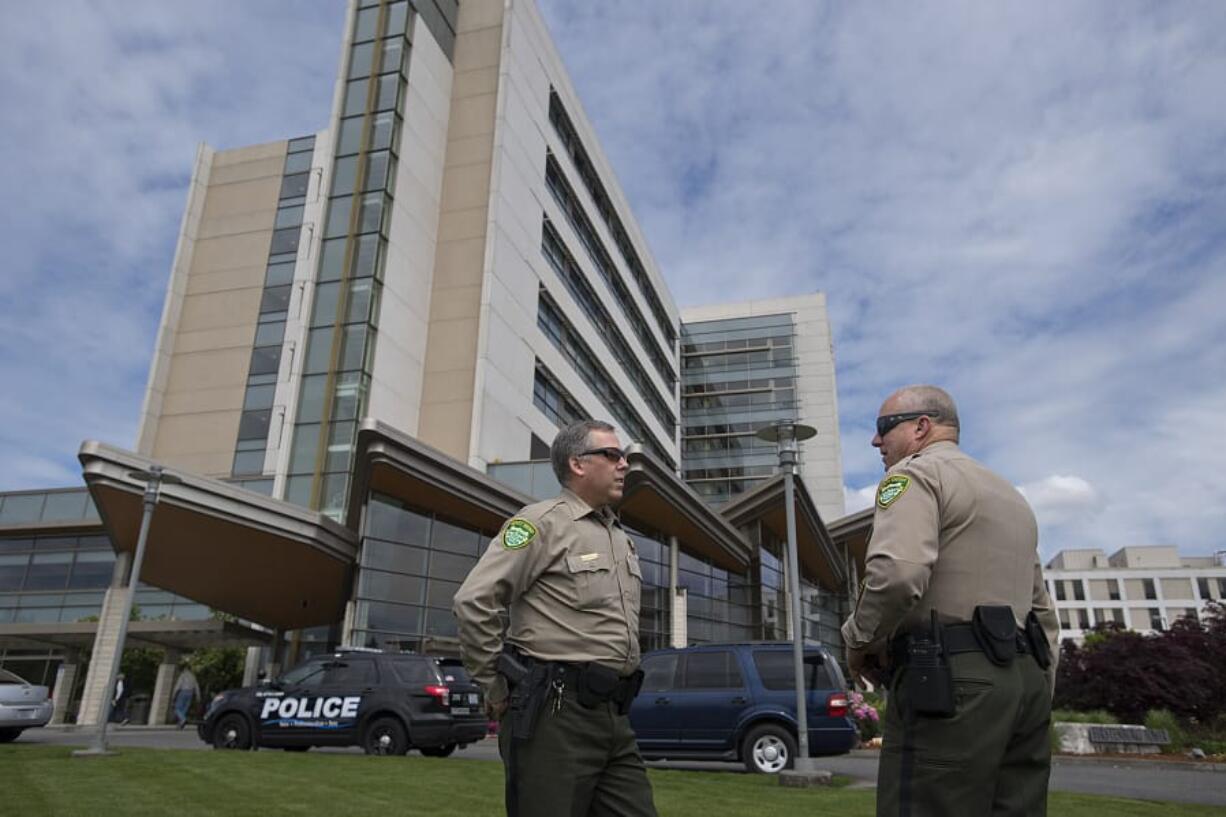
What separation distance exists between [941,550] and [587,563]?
131cm

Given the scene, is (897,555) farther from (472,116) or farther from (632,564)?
(472,116)

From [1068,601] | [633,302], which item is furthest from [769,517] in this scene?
[1068,601]

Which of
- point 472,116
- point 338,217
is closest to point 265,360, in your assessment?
point 338,217

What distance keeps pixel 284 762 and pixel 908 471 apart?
1014 centimetres

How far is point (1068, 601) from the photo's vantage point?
9975 cm

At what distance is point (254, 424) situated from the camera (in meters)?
33.3

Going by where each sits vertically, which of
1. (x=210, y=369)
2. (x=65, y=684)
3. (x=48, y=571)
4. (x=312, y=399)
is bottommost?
(x=65, y=684)

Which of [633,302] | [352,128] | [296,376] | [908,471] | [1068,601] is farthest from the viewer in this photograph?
[1068,601]

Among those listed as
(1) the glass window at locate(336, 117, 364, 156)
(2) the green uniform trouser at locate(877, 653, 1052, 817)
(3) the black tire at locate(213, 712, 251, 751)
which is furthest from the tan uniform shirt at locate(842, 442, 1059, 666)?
(1) the glass window at locate(336, 117, 364, 156)

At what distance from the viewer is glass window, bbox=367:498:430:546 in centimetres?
2062

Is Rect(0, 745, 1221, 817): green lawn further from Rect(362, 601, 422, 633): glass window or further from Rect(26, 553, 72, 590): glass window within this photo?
Rect(26, 553, 72, 590): glass window

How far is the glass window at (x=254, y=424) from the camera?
108 ft

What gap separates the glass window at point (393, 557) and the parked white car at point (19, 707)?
661 centimetres

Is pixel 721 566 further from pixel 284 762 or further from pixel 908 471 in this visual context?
pixel 908 471
